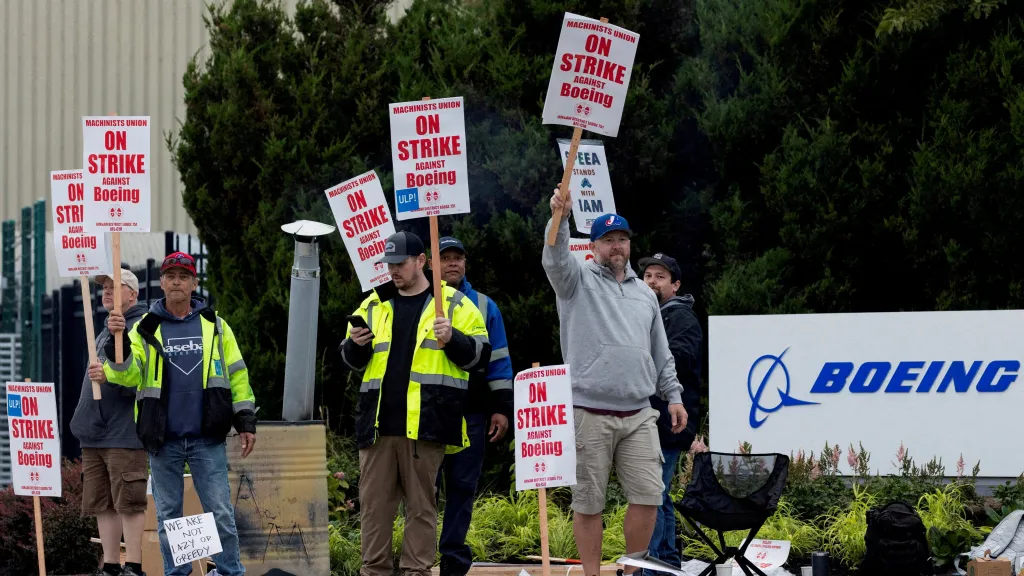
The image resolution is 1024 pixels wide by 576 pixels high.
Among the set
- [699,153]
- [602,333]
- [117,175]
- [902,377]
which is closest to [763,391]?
[902,377]

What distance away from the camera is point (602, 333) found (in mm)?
7184

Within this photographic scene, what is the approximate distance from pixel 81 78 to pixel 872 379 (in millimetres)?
11714

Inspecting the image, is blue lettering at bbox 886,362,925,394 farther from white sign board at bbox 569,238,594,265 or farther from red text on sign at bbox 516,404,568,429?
red text on sign at bbox 516,404,568,429

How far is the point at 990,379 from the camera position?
35.3 feet

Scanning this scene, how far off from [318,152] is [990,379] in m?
6.41

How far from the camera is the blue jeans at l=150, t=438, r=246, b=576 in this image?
24.6 feet

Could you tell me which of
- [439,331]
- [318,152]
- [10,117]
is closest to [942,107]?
[318,152]

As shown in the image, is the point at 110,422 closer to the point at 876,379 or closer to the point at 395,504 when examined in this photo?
the point at 395,504

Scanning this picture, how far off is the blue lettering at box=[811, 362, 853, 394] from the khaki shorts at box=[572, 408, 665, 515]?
4107mm

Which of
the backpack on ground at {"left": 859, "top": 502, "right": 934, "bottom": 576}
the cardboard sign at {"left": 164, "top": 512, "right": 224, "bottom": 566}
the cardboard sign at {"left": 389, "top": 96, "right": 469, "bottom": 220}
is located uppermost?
the cardboard sign at {"left": 389, "top": 96, "right": 469, "bottom": 220}

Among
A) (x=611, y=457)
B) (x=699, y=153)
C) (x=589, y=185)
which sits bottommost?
(x=611, y=457)

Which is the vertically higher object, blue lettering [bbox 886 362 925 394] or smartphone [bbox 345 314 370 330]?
smartphone [bbox 345 314 370 330]

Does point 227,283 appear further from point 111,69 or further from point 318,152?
point 111,69

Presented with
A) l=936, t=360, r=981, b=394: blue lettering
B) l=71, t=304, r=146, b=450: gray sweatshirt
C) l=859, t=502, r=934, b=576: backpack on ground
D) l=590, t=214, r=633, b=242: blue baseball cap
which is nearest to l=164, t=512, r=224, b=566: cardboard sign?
l=71, t=304, r=146, b=450: gray sweatshirt
